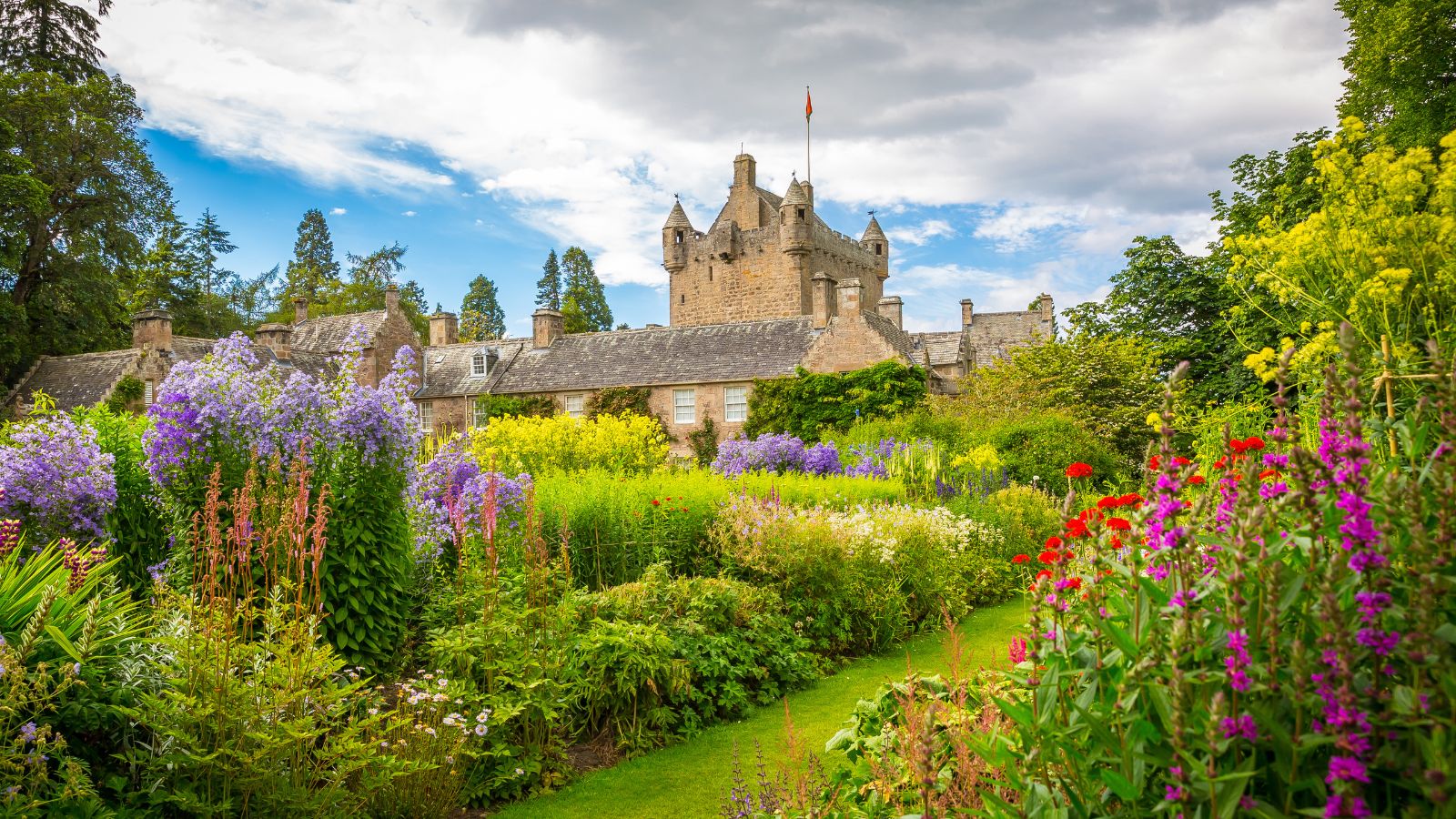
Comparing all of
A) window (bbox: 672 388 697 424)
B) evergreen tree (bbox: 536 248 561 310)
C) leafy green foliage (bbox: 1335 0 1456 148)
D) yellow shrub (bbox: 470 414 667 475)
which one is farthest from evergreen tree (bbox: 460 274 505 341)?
leafy green foliage (bbox: 1335 0 1456 148)

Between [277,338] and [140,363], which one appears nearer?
[140,363]

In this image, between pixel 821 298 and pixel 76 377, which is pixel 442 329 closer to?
pixel 76 377

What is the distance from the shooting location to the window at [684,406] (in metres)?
28.8

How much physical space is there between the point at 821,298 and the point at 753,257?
517 inches

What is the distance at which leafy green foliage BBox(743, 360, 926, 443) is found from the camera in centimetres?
2389

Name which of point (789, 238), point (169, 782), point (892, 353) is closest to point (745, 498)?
point (169, 782)

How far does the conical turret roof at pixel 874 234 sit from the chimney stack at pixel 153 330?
1211 inches

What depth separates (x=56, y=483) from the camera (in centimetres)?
571

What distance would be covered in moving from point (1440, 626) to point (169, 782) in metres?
4.18

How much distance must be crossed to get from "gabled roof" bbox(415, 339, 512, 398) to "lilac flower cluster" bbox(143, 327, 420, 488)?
26.8m

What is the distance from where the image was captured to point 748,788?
4.70 meters

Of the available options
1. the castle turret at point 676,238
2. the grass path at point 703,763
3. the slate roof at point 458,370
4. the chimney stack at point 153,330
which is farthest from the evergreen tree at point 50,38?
the grass path at point 703,763

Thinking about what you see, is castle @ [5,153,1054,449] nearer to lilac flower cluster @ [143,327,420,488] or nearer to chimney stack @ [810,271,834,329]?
chimney stack @ [810,271,834,329]

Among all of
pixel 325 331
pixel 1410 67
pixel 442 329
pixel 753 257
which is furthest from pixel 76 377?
pixel 1410 67
